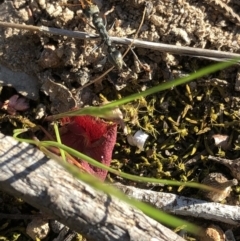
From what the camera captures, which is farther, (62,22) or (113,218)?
(62,22)

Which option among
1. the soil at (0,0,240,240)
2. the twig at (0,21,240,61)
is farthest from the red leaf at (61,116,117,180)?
the twig at (0,21,240,61)

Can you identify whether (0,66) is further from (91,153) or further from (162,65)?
(162,65)

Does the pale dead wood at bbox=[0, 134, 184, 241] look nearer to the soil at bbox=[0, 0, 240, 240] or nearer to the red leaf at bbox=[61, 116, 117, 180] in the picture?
the red leaf at bbox=[61, 116, 117, 180]

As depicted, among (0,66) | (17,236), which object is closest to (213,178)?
(17,236)

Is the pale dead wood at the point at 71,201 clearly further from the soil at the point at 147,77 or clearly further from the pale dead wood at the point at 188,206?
the soil at the point at 147,77

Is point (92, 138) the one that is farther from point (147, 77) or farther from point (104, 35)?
point (104, 35)

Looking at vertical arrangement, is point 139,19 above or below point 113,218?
above

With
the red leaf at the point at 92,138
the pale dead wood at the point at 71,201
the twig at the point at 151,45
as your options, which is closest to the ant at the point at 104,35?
the twig at the point at 151,45
